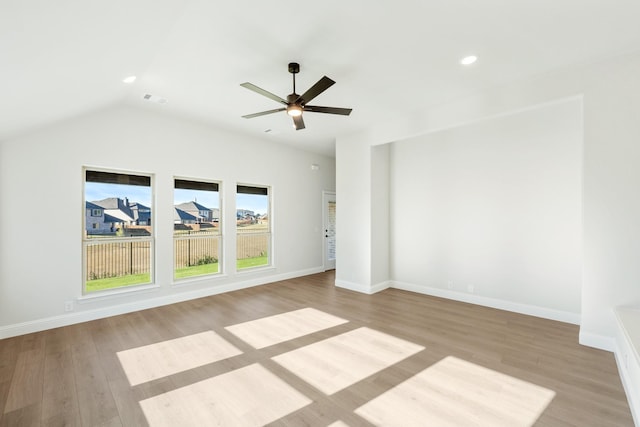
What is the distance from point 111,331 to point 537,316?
571cm

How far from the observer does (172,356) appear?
2.96 metres

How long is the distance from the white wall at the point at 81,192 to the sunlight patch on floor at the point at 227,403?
8.76ft

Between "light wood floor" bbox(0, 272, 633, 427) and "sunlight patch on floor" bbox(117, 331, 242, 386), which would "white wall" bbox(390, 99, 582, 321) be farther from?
"sunlight patch on floor" bbox(117, 331, 242, 386)

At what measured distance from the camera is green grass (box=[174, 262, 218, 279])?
16.7 feet

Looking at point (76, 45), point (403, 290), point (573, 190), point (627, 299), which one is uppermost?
point (76, 45)

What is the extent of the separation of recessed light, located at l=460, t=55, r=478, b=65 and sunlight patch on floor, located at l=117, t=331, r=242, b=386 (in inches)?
154

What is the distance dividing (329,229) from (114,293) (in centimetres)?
478

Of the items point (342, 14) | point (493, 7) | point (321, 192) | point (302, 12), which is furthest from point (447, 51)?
point (321, 192)

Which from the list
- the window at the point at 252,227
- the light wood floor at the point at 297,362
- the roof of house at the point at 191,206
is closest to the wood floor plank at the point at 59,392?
the light wood floor at the point at 297,362

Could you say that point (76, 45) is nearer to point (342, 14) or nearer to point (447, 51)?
point (342, 14)

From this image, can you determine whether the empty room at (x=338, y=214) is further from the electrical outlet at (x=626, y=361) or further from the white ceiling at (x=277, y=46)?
the electrical outlet at (x=626, y=361)

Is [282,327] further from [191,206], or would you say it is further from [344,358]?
[191,206]

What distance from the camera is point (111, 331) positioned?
3.62 m

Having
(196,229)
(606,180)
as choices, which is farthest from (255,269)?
(606,180)
